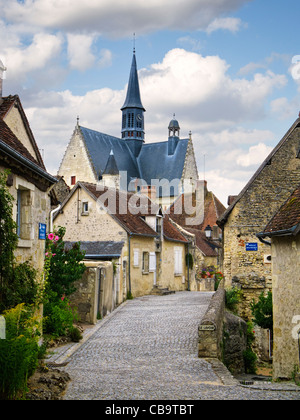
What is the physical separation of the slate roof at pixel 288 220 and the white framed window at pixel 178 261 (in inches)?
715

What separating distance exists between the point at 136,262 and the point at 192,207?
1868cm

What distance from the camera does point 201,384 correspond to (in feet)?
23.1

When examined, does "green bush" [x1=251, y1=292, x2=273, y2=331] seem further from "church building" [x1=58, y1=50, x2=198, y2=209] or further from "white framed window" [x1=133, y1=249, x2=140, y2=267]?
"church building" [x1=58, y1=50, x2=198, y2=209]

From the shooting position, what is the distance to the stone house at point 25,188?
8.19 m

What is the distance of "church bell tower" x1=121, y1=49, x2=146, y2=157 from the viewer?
209 ft

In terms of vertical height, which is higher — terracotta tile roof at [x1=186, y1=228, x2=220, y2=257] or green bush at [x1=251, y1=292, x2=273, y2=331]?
terracotta tile roof at [x1=186, y1=228, x2=220, y2=257]

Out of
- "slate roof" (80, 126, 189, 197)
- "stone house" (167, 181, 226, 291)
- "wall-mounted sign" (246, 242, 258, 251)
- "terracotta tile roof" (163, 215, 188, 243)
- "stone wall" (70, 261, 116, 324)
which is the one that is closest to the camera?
"stone wall" (70, 261, 116, 324)

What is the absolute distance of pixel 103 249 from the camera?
74.3ft

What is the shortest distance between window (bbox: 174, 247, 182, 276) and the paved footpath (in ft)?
49.4

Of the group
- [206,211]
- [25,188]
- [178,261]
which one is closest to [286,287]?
[25,188]

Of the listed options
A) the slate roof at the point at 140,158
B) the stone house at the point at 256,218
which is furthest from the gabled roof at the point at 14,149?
the slate roof at the point at 140,158

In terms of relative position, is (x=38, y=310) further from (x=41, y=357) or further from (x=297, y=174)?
(x=297, y=174)

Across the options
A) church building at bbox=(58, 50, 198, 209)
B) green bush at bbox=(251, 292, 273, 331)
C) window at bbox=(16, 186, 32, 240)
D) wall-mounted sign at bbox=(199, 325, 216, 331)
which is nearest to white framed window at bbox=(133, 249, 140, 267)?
green bush at bbox=(251, 292, 273, 331)

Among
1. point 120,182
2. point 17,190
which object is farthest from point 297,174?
point 120,182
